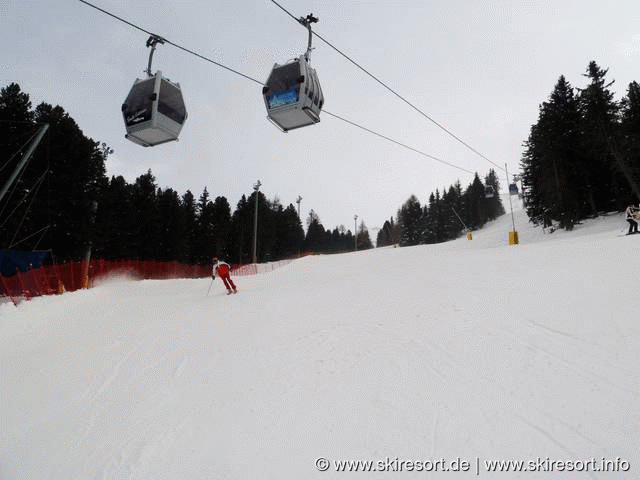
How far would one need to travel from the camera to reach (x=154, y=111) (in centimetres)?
1030

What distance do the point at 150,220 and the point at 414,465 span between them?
1898 inches

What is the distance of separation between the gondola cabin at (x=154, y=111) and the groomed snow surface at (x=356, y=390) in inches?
226

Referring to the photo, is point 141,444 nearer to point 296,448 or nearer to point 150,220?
point 296,448

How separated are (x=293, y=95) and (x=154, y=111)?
4.09m

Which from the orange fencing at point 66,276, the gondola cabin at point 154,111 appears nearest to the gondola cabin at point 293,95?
the gondola cabin at point 154,111

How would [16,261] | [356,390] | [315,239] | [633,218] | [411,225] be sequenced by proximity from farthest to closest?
[315,239] < [411,225] < [633,218] < [16,261] < [356,390]

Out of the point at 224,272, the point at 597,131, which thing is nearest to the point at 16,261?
the point at 224,272

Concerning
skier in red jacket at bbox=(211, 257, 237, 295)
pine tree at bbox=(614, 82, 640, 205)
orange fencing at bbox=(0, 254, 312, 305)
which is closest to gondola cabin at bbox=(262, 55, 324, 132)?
skier in red jacket at bbox=(211, 257, 237, 295)

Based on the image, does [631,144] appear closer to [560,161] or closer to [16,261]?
[560,161]

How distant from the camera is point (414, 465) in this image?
3.64 metres

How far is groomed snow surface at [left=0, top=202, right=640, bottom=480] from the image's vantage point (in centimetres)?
380

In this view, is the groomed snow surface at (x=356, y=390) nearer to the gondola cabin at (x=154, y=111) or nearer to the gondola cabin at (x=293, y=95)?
the gondola cabin at (x=293, y=95)

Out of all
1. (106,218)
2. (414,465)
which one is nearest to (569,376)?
(414,465)

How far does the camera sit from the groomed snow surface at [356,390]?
3.80 m
